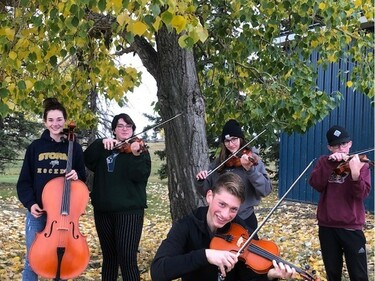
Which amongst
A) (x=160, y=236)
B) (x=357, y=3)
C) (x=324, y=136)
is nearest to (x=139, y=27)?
(x=357, y=3)

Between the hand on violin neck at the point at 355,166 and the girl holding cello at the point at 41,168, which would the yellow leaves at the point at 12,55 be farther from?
the hand on violin neck at the point at 355,166

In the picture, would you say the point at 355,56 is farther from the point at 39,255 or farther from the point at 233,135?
the point at 39,255

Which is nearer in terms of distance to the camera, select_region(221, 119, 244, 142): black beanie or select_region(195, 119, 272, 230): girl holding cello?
select_region(195, 119, 272, 230): girl holding cello

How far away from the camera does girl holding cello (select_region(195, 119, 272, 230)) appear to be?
12.8 feet

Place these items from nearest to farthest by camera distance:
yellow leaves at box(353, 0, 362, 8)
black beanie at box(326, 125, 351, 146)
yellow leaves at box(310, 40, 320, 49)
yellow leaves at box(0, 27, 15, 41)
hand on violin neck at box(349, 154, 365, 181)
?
yellow leaves at box(0, 27, 15, 41), hand on violin neck at box(349, 154, 365, 181), black beanie at box(326, 125, 351, 146), yellow leaves at box(353, 0, 362, 8), yellow leaves at box(310, 40, 320, 49)

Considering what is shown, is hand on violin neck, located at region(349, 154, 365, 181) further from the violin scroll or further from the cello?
the cello

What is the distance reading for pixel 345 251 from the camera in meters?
3.99

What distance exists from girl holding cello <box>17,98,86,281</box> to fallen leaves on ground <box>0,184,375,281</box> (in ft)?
4.78

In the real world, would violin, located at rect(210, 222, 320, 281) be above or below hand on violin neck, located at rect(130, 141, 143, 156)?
below

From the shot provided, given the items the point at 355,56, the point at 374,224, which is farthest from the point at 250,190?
the point at 374,224

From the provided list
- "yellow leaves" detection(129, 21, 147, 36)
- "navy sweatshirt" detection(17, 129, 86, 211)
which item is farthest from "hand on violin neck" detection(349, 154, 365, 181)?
"navy sweatshirt" detection(17, 129, 86, 211)

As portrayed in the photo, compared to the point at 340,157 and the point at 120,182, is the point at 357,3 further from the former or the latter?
the point at 120,182

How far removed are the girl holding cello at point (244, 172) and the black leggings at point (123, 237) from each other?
625 millimetres

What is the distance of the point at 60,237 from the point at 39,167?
1.78 ft
